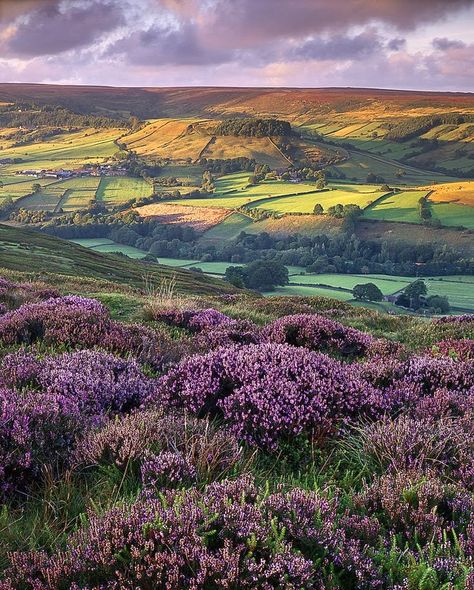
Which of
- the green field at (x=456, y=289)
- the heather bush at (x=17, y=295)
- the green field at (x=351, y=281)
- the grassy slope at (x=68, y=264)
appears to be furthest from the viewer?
the green field at (x=351, y=281)

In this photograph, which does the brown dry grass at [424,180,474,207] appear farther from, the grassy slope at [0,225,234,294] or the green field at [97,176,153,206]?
the grassy slope at [0,225,234,294]

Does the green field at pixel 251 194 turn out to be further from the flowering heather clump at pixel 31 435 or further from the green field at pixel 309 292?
the flowering heather clump at pixel 31 435

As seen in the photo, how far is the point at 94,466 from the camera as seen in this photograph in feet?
13.3

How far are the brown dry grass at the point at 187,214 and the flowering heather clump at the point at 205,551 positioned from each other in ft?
522

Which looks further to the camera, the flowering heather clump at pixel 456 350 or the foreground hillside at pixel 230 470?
the flowering heather clump at pixel 456 350

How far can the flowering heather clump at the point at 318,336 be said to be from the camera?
9203mm

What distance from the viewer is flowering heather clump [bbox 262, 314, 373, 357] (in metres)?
9.20

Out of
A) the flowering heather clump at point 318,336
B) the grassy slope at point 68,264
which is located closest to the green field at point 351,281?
the grassy slope at point 68,264

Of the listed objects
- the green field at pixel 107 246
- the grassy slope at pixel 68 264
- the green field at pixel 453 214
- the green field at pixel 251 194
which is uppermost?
the green field at pixel 251 194

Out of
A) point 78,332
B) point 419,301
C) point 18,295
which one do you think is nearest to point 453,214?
point 419,301

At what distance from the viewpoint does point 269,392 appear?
5.11m

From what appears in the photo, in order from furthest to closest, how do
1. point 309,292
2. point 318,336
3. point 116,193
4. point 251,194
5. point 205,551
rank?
point 116,193, point 251,194, point 309,292, point 318,336, point 205,551

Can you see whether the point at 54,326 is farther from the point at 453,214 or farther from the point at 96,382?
the point at 453,214

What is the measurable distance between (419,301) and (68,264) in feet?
165
